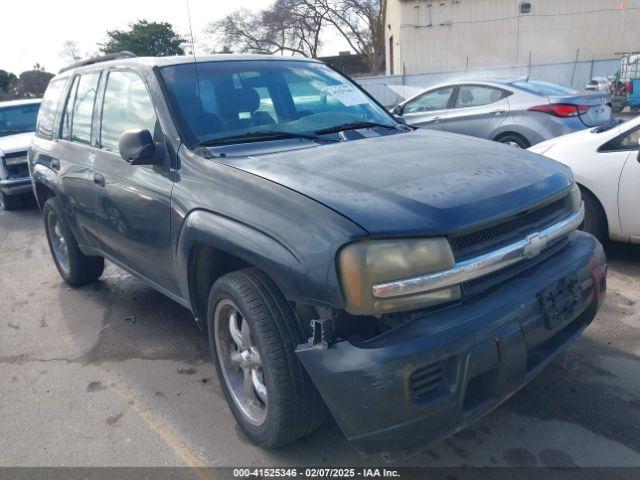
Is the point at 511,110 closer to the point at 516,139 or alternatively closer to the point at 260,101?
the point at 516,139

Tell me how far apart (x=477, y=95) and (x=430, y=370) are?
7.24 meters

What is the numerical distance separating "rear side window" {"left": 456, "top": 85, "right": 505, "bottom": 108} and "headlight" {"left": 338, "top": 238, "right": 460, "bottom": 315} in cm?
670

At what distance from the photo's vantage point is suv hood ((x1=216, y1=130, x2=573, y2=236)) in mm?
2225

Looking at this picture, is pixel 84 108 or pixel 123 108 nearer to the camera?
pixel 123 108

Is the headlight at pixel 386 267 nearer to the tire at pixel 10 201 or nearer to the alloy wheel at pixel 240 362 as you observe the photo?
the alloy wheel at pixel 240 362

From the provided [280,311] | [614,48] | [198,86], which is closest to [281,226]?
[280,311]

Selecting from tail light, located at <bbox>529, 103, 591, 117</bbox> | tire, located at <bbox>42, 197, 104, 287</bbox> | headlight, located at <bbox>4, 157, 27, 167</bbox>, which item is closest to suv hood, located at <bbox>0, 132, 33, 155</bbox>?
headlight, located at <bbox>4, 157, 27, 167</bbox>

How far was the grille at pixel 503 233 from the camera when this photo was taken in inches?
89.5

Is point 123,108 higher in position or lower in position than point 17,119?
higher

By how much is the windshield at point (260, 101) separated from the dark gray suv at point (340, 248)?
0.04ft

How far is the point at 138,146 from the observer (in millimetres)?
3068

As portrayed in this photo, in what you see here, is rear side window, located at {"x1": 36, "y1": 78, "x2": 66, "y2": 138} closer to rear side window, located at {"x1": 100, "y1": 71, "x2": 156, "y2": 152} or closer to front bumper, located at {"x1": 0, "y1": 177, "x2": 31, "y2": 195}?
rear side window, located at {"x1": 100, "y1": 71, "x2": 156, "y2": 152}

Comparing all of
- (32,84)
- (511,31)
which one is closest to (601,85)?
(511,31)

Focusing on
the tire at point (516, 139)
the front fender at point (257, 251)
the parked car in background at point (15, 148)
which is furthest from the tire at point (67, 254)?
the tire at point (516, 139)
